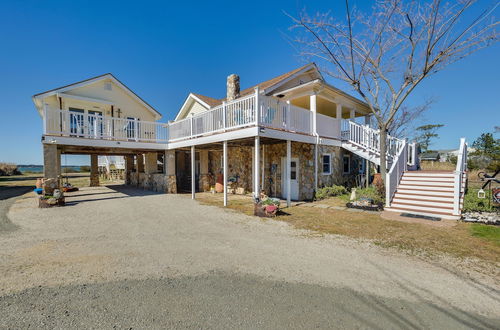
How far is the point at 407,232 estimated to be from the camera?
5.71 metres

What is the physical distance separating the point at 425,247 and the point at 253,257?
12.3 feet

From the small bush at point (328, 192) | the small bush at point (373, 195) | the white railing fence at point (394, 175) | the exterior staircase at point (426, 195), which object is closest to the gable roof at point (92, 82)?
the small bush at point (328, 192)

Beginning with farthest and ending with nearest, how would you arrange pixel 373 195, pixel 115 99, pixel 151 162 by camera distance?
pixel 151 162 → pixel 115 99 → pixel 373 195

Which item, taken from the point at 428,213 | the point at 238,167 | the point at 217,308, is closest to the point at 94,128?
the point at 238,167

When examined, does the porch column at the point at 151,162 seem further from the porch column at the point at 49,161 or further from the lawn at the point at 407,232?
the lawn at the point at 407,232

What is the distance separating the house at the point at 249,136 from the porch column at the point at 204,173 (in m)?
0.07

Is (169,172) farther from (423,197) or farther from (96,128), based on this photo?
(423,197)

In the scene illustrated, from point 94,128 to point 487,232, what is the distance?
15.4m

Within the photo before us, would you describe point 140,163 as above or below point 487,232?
above

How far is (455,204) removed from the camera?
23.2 ft

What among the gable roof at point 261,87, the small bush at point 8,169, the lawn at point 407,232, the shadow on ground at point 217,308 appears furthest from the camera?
the small bush at point 8,169

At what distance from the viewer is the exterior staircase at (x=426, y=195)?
7.40 m

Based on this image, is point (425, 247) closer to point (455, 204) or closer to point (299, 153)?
point (455, 204)

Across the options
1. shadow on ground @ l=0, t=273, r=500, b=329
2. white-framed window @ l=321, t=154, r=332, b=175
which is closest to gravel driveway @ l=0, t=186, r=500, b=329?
shadow on ground @ l=0, t=273, r=500, b=329
